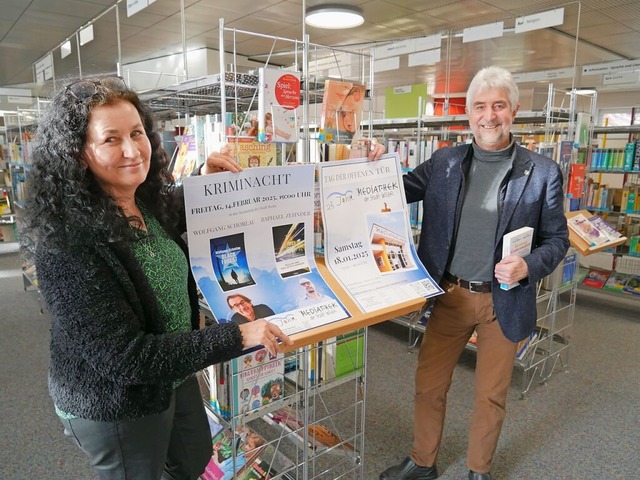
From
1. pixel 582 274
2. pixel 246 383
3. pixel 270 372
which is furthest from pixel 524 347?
pixel 582 274

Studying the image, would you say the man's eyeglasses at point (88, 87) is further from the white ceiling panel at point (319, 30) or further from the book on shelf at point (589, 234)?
the white ceiling panel at point (319, 30)

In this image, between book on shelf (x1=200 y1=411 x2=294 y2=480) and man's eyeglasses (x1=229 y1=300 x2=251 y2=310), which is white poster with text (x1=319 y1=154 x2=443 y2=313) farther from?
book on shelf (x1=200 y1=411 x2=294 y2=480)

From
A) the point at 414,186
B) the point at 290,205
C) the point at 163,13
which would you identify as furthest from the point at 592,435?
the point at 163,13

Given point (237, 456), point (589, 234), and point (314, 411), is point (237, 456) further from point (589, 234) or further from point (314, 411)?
point (589, 234)

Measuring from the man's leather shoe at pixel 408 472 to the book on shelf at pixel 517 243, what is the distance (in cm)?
100

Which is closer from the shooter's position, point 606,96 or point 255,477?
point 255,477

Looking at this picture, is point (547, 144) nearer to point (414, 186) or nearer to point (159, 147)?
point (414, 186)

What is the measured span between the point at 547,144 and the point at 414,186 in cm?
169

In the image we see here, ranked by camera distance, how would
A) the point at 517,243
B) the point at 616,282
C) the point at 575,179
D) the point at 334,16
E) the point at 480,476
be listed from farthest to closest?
Result: the point at 334,16, the point at 616,282, the point at 575,179, the point at 480,476, the point at 517,243

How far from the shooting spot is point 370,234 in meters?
1.70

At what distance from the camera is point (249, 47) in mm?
7562

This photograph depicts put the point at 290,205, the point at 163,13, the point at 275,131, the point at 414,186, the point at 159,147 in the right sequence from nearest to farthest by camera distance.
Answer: the point at 159,147 < the point at 290,205 < the point at 275,131 < the point at 414,186 < the point at 163,13

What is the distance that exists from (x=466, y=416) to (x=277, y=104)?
210 cm

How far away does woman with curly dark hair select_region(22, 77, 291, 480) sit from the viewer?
1.01m
